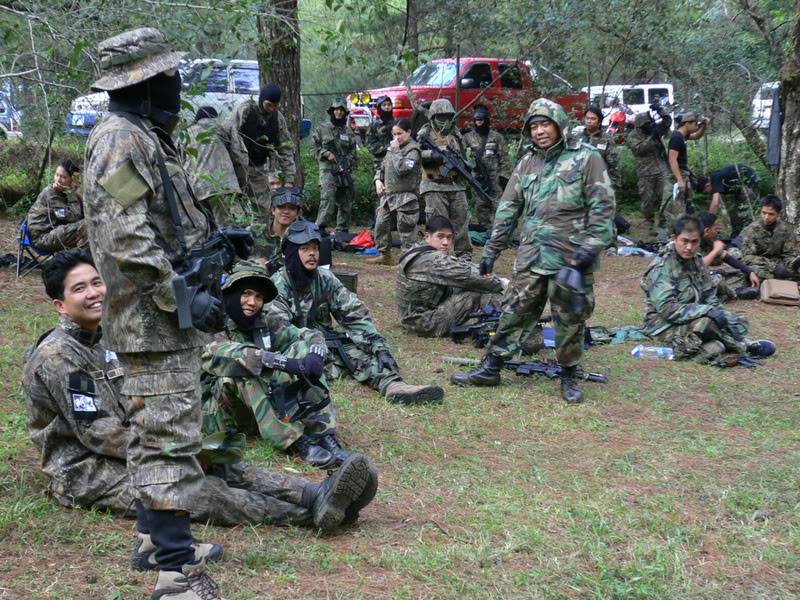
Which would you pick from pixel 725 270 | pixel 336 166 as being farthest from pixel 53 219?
pixel 725 270

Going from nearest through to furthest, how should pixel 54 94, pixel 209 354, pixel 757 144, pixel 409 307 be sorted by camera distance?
1. pixel 209 354
2. pixel 54 94
3. pixel 409 307
4. pixel 757 144

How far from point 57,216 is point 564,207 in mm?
4881

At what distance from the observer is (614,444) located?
18.8 feet

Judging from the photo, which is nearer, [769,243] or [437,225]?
[437,225]

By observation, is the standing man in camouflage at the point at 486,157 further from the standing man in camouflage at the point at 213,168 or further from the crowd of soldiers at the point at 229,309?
the standing man in camouflage at the point at 213,168

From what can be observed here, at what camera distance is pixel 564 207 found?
21.7ft

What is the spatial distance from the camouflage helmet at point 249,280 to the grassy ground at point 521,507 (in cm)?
91

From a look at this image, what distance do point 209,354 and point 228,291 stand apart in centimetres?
42

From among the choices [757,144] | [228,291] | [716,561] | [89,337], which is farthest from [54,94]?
[757,144]

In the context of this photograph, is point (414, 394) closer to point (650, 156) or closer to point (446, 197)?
point (446, 197)

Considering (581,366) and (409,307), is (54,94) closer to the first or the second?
(409,307)

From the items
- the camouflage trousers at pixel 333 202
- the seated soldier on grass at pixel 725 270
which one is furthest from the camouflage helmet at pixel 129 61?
the camouflage trousers at pixel 333 202

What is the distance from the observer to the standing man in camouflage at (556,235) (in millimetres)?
6508

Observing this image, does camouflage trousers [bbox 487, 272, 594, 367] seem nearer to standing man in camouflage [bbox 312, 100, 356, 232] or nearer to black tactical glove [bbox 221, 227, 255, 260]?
black tactical glove [bbox 221, 227, 255, 260]
